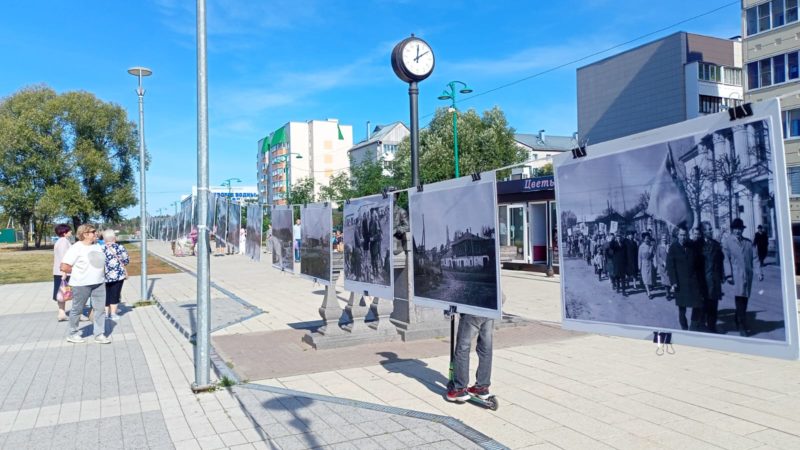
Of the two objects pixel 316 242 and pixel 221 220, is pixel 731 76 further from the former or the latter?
pixel 316 242

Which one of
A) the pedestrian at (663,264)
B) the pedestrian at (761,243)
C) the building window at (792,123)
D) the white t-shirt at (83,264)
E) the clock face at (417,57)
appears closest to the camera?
the pedestrian at (761,243)

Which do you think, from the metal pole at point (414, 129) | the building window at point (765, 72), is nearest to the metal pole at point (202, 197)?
the metal pole at point (414, 129)

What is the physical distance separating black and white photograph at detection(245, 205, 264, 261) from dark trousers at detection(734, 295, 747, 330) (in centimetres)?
909

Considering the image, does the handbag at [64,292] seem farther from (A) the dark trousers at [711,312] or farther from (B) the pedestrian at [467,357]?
(A) the dark trousers at [711,312]

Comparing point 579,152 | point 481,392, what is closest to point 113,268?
point 481,392

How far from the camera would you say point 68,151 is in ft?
155

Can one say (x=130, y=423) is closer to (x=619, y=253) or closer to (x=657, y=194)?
(x=619, y=253)

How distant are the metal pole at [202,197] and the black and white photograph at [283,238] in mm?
2837

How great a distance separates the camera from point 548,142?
3981 inches

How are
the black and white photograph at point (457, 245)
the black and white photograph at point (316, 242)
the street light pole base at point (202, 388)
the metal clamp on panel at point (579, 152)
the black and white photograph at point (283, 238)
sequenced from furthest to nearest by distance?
the black and white photograph at point (283, 238), the black and white photograph at point (316, 242), the street light pole base at point (202, 388), the black and white photograph at point (457, 245), the metal clamp on panel at point (579, 152)

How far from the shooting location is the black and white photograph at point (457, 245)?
16.1ft

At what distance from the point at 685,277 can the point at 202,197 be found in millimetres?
5045

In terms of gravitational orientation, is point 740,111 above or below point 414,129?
below

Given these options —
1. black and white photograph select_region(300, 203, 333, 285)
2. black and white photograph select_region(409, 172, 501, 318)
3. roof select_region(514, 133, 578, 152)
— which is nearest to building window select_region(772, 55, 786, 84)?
black and white photograph select_region(300, 203, 333, 285)
